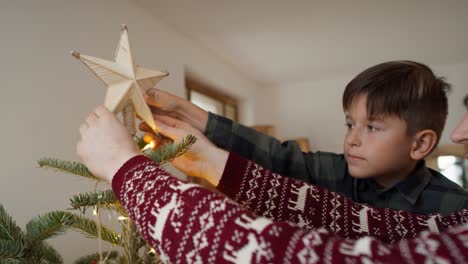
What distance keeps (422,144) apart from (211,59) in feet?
7.47

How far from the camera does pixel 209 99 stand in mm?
3027

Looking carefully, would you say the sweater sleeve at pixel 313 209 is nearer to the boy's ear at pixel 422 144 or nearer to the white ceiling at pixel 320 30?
the boy's ear at pixel 422 144

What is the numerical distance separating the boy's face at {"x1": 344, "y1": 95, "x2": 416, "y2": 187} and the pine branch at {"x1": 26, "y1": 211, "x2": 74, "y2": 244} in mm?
601

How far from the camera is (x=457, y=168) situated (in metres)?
3.29

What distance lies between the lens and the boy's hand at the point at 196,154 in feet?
2.02

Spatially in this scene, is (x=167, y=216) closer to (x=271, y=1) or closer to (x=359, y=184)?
(x=359, y=184)

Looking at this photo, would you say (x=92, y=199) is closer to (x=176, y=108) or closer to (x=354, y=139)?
(x=176, y=108)

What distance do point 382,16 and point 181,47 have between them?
1.46 meters

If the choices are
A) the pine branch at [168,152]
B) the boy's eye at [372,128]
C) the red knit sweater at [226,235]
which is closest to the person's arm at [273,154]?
the boy's eye at [372,128]

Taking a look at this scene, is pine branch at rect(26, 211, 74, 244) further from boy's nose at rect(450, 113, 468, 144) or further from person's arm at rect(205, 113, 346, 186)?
boy's nose at rect(450, 113, 468, 144)

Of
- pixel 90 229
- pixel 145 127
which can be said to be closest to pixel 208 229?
pixel 90 229

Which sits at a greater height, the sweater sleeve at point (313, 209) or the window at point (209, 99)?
the sweater sleeve at point (313, 209)

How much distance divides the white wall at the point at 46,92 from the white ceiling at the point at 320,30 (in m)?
0.56

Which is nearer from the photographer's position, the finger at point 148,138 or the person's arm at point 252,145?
the finger at point 148,138
